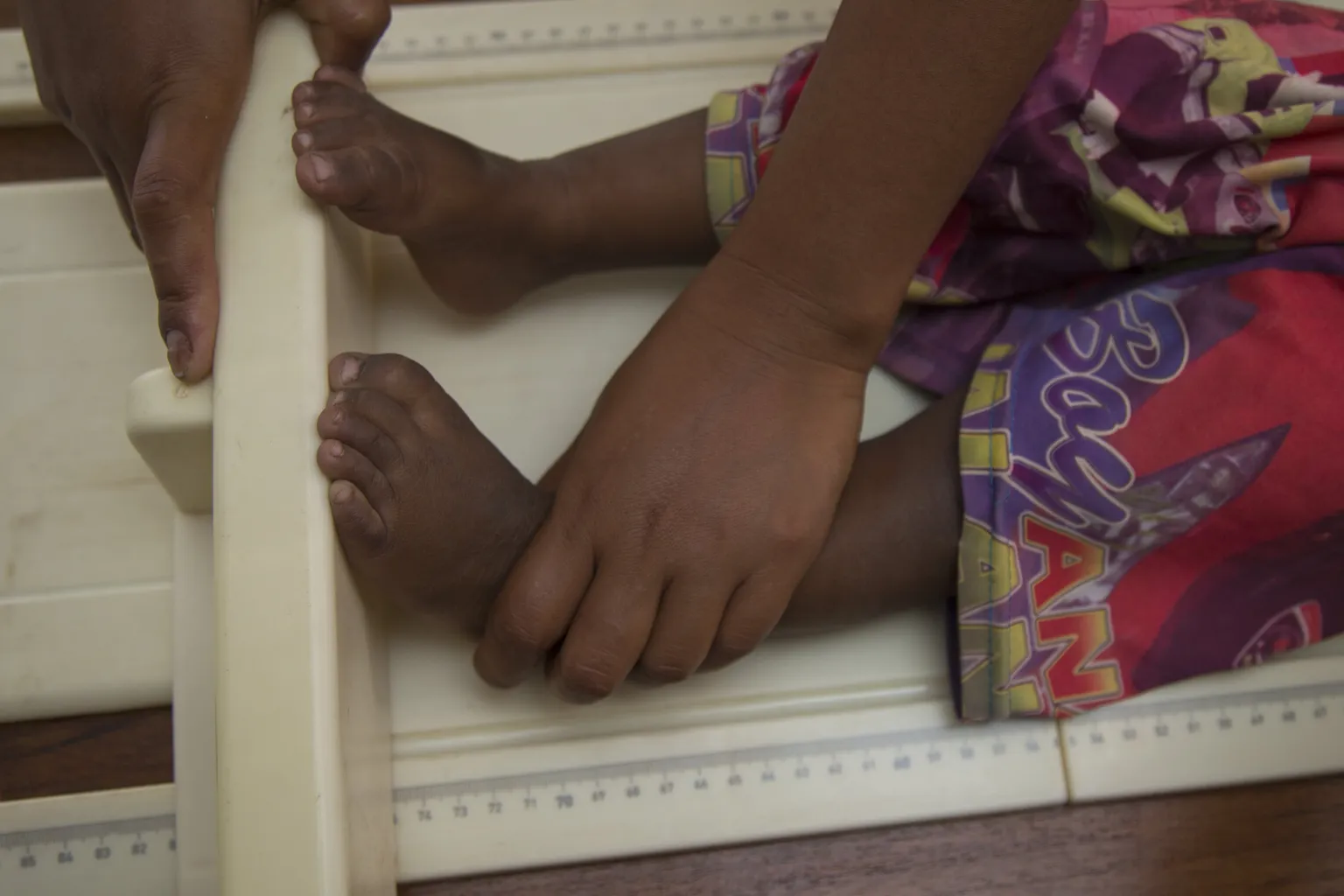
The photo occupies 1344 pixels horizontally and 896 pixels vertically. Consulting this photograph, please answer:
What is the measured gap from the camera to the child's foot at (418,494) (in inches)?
18.5

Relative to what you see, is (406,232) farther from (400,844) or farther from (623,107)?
(400,844)

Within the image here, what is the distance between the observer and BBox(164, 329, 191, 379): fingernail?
47 cm

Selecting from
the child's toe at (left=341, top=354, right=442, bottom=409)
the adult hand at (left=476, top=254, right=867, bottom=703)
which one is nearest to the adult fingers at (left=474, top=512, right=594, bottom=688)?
the adult hand at (left=476, top=254, right=867, bottom=703)

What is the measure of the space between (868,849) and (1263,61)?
0.52 meters

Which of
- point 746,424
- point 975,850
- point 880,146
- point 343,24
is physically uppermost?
point 343,24

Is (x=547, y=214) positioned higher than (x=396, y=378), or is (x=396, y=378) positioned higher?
(x=547, y=214)

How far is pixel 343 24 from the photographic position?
546 millimetres

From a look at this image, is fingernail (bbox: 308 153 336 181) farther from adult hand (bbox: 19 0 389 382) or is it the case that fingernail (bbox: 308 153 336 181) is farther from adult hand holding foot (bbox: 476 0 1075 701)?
adult hand holding foot (bbox: 476 0 1075 701)

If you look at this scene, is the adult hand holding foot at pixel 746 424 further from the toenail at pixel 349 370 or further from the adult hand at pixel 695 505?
the toenail at pixel 349 370

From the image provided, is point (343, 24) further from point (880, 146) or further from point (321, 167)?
point (880, 146)

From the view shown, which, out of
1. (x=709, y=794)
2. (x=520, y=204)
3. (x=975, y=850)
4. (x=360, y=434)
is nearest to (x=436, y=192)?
(x=520, y=204)

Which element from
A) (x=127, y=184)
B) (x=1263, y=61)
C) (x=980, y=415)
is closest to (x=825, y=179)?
Answer: (x=980, y=415)

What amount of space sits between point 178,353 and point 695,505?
26 cm

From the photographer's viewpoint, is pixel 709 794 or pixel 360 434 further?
pixel 709 794
